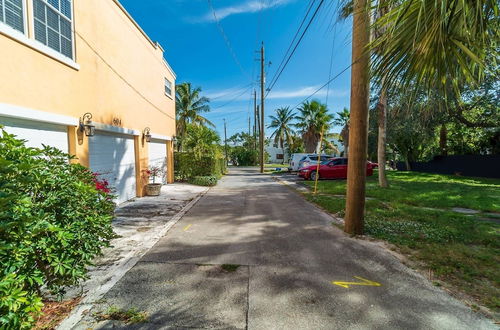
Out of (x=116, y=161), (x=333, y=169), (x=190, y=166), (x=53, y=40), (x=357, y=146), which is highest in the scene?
(x=53, y=40)

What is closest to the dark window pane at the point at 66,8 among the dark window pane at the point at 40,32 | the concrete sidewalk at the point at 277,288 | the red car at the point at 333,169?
the dark window pane at the point at 40,32

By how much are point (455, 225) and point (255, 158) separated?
34.8 m

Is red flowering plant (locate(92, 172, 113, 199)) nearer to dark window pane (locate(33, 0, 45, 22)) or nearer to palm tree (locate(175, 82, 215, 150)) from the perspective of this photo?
dark window pane (locate(33, 0, 45, 22))

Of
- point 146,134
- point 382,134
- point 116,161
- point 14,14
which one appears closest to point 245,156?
point 382,134

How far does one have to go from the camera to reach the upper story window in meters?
3.99

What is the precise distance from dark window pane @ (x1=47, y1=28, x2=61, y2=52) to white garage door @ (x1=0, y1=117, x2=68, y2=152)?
1.74 meters

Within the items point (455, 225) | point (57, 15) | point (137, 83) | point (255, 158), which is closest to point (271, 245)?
point (455, 225)

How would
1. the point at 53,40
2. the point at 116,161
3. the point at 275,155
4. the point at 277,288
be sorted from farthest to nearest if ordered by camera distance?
1. the point at 275,155
2. the point at 116,161
3. the point at 53,40
4. the point at 277,288

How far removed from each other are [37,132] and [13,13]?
2159 millimetres

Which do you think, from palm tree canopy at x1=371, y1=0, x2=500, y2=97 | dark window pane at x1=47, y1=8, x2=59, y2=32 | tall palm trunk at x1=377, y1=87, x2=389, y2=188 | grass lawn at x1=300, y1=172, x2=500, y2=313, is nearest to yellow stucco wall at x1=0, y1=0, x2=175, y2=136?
dark window pane at x1=47, y1=8, x2=59, y2=32

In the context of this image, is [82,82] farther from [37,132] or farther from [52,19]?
[37,132]

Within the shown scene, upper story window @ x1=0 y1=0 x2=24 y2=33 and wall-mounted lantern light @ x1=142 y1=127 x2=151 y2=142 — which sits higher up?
upper story window @ x1=0 y1=0 x2=24 y2=33

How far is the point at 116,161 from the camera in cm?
799

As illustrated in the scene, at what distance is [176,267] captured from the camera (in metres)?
3.56
